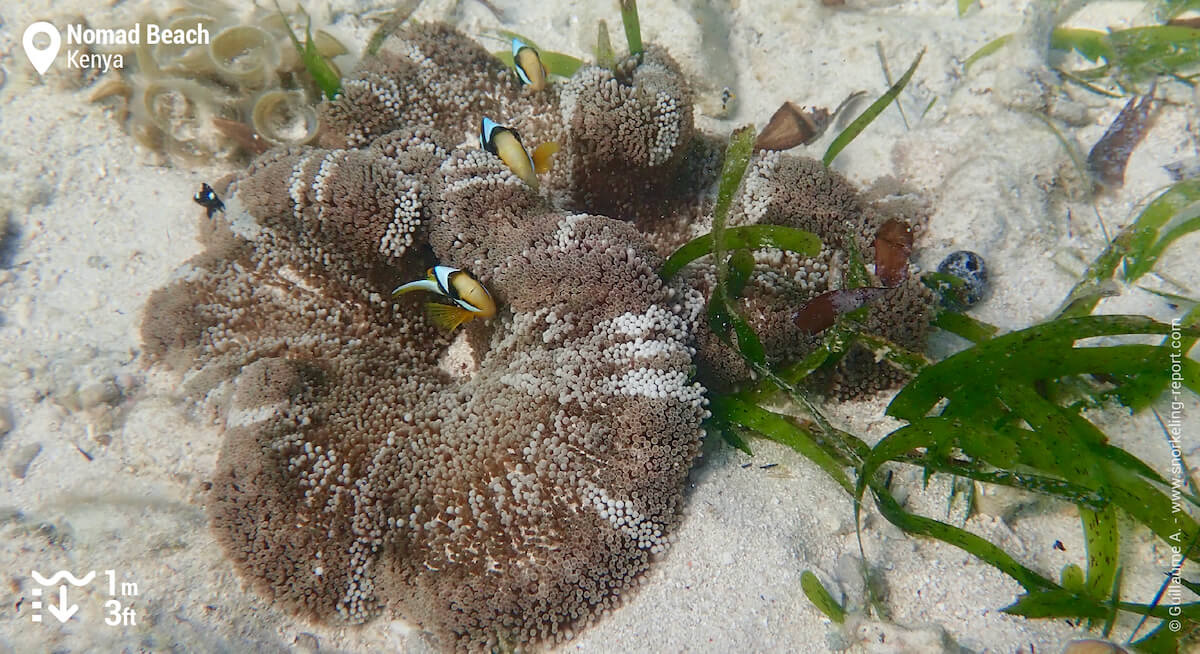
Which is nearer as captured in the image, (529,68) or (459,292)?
(459,292)

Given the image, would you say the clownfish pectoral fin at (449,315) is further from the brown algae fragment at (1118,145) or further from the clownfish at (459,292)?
the brown algae fragment at (1118,145)

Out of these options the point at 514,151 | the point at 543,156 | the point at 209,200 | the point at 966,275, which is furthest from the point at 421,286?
the point at 966,275

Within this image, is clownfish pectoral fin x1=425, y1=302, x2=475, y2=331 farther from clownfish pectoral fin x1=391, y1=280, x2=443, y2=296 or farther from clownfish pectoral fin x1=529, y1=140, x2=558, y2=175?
clownfish pectoral fin x1=529, y1=140, x2=558, y2=175

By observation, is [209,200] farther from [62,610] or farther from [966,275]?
[966,275]

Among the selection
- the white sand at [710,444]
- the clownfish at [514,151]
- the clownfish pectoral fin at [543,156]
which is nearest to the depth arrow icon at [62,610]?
the white sand at [710,444]

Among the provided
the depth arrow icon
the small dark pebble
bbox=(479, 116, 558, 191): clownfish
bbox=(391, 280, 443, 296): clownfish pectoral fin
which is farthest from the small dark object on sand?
the small dark pebble

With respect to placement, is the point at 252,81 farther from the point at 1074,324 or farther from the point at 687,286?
the point at 1074,324

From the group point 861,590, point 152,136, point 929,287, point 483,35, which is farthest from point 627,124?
point 152,136
